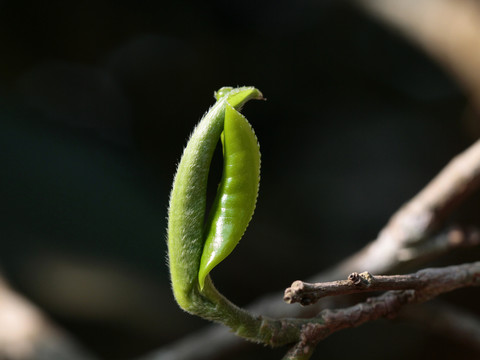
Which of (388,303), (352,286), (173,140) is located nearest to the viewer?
(352,286)

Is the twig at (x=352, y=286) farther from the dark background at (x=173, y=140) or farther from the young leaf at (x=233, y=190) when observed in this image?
the dark background at (x=173, y=140)

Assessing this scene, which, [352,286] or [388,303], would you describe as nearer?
[352,286]

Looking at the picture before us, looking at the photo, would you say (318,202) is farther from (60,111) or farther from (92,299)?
(60,111)

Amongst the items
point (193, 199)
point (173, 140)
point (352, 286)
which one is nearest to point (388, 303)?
point (352, 286)

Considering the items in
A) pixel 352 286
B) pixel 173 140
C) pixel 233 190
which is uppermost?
pixel 173 140

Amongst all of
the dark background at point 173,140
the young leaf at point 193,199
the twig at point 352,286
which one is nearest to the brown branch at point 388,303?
the twig at point 352,286

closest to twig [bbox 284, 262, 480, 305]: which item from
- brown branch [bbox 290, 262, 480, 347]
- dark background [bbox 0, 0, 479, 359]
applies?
brown branch [bbox 290, 262, 480, 347]

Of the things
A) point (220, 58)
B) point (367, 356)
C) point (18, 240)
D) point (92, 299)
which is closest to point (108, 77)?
point (220, 58)

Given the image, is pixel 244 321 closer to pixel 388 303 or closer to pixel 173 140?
pixel 388 303
